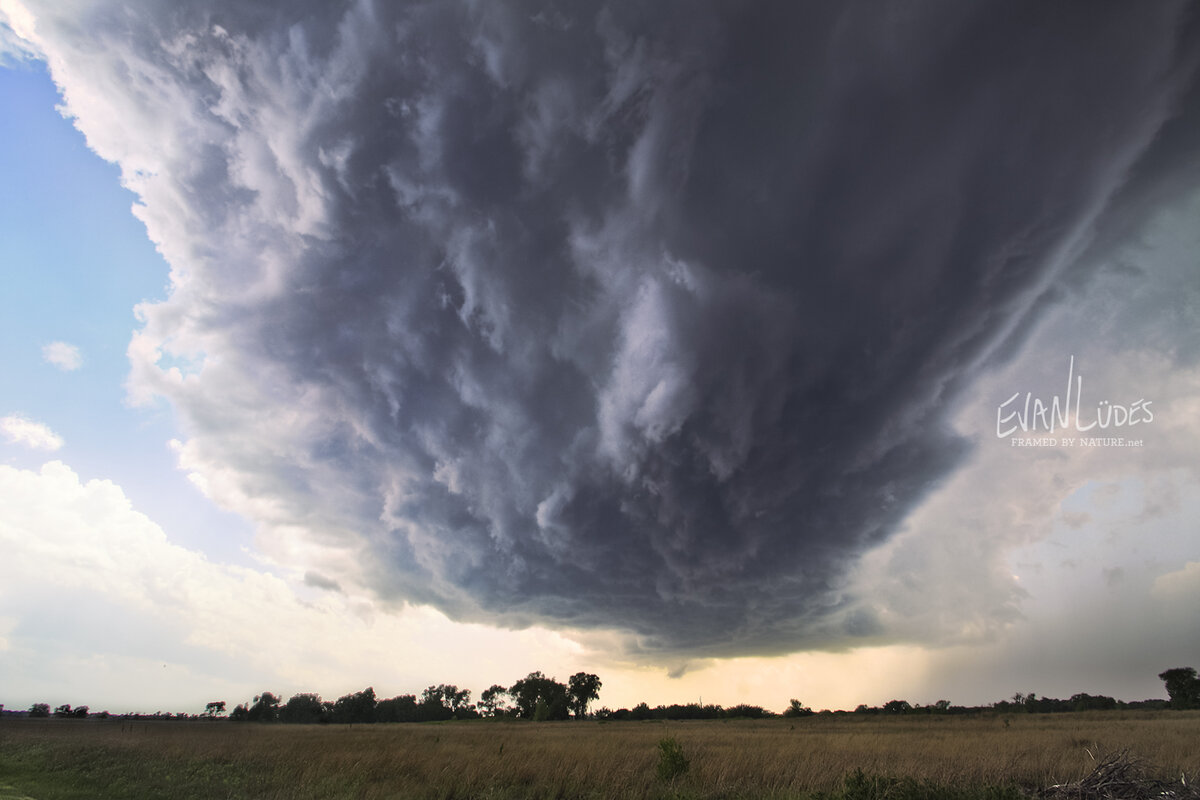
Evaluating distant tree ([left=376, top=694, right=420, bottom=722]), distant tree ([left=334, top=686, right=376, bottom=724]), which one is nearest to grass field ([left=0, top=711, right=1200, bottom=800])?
distant tree ([left=334, top=686, right=376, bottom=724])

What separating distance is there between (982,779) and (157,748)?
1764 inches

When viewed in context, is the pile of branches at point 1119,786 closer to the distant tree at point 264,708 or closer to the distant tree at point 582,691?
the distant tree at point 264,708

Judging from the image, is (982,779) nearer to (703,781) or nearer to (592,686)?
(703,781)

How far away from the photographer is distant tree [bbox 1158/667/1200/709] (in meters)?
99.3

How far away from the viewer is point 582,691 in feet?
490

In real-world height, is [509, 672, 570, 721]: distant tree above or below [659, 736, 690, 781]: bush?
below

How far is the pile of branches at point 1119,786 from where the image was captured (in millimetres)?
12481

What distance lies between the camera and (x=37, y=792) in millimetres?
20688

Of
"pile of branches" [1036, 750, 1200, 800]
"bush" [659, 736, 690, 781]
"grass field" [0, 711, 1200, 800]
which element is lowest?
"grass field" [0, 711, 1200, 800]

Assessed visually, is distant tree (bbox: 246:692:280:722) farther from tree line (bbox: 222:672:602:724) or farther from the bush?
the bush

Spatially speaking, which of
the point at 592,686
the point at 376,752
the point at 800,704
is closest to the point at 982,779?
the point at 376,752

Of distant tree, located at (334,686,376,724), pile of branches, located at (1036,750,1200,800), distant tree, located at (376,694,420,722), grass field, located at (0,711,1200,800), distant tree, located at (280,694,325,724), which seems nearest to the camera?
pile of branches, located at (1036,750,1200,800)

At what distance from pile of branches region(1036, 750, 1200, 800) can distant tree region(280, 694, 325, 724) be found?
143 m

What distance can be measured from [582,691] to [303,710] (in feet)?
229
